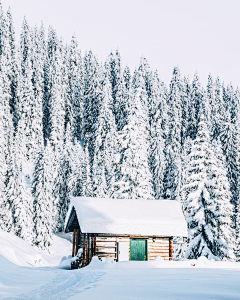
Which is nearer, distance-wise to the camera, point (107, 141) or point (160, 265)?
point (160, 265)

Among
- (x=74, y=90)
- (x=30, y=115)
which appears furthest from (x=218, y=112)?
(x=30, y=115)

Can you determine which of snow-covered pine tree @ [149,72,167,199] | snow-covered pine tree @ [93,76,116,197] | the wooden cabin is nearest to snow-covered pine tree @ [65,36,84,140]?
snow-covered pine tree @ [93,76,116,197]

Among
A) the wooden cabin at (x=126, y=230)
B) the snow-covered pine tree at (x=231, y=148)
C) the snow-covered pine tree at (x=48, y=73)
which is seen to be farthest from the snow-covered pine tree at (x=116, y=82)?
the wooden cabin at (x=126, y=230)

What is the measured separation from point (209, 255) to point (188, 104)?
208 ft

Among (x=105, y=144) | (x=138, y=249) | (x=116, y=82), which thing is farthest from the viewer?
(x=116, y=82)

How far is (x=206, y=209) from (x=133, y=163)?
37.0 feet

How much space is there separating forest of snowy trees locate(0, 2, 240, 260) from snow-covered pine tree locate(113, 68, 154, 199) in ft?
0.35

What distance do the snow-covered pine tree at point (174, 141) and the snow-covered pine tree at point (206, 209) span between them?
69.5 feet

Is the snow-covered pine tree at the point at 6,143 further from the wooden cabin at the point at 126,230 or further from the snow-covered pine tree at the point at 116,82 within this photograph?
the wooden cabin at the point at 126,230

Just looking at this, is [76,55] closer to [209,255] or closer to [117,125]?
[117,125]

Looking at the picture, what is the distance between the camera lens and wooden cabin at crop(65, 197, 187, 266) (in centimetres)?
2259

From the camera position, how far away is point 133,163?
36.8 meters

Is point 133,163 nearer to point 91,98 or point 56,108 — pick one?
point 56,108

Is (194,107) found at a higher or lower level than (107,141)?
higher
